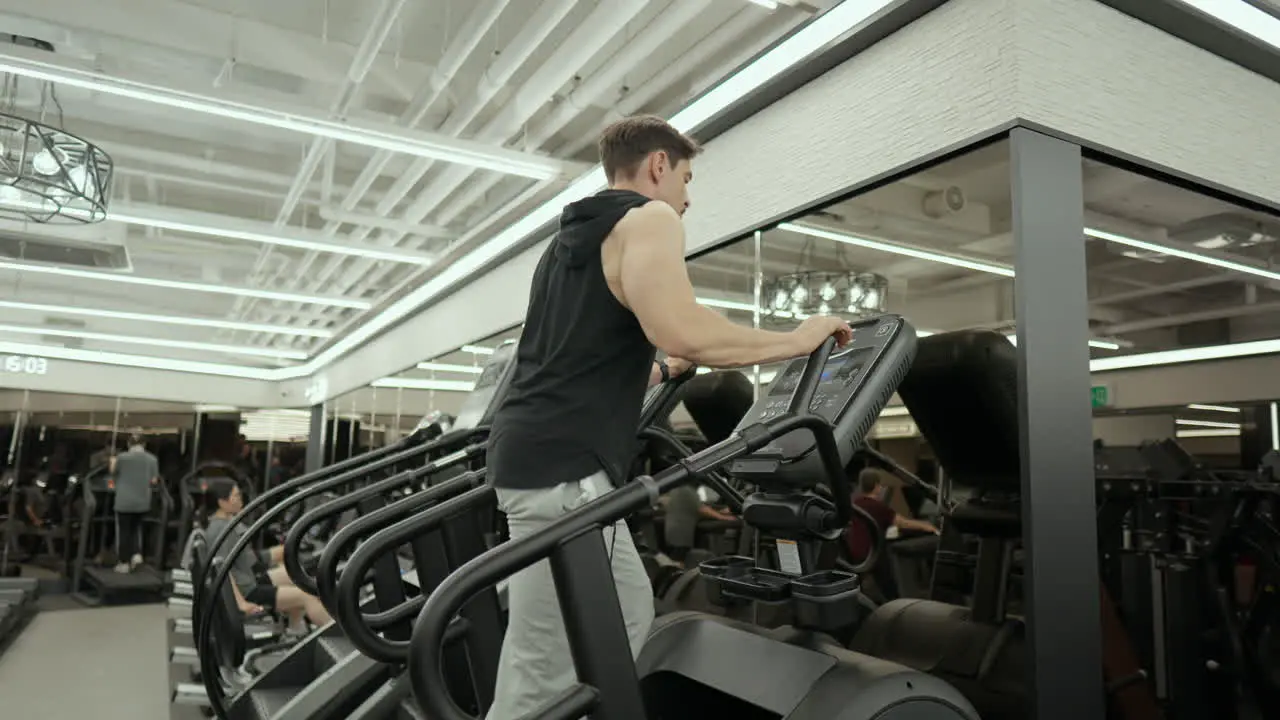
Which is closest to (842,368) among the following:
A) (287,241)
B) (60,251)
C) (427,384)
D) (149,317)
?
(287,241)

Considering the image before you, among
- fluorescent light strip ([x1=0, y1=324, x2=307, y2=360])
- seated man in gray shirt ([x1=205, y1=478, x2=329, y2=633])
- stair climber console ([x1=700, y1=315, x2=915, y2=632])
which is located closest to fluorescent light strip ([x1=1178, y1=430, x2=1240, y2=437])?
stair climber console ([x1=700, y1=315, x2=915, y2=632])

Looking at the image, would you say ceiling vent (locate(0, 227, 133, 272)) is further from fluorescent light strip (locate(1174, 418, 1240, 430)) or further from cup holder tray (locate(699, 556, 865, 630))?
fluorescent light strip (locate(1174, 418, 1240, 430))

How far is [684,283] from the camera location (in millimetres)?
1710

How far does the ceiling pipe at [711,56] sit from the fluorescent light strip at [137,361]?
9.89 meters

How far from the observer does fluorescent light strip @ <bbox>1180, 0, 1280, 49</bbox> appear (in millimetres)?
2650

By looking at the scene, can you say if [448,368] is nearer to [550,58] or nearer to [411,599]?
[550,58]

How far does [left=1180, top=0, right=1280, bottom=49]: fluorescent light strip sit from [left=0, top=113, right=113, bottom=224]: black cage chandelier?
399 centimetres

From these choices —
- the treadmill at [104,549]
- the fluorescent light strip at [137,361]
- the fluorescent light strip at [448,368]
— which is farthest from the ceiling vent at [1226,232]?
the fluorescent light strip at [137,361]

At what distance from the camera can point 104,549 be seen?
11.0 metres

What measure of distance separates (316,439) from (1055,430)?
36.8 feet

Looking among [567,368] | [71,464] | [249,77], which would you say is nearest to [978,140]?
[567,368]

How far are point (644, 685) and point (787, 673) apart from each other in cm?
52

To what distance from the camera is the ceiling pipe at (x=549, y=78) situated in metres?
3.50

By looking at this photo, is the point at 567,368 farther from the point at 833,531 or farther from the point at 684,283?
the point at 833,531
